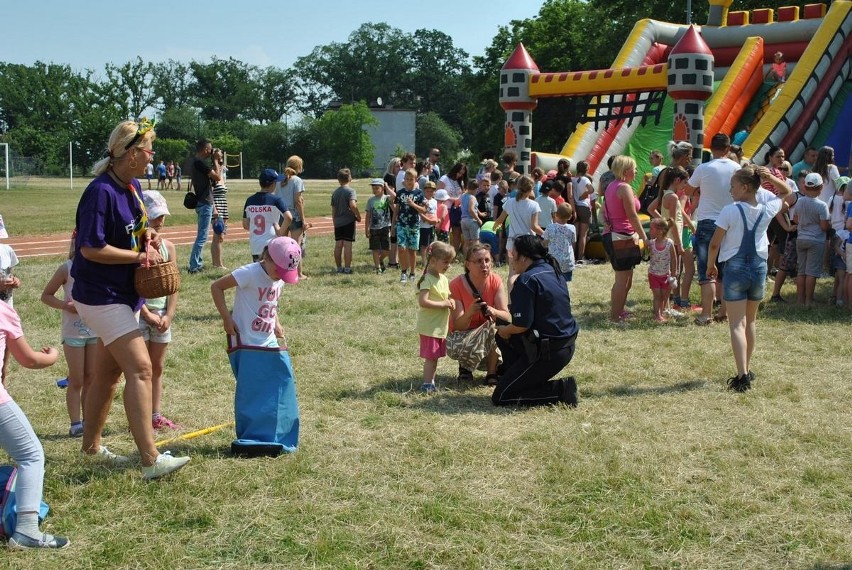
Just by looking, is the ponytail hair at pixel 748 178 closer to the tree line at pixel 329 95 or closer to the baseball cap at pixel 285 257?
the baseball cap at pixel 285 257

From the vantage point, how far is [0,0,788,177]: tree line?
142ft

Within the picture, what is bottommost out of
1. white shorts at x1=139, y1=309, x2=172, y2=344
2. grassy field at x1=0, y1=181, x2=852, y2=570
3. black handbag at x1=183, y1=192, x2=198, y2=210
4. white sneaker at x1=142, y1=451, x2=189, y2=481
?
grassy field at x1=0, y1=181, x2=852, y2=570

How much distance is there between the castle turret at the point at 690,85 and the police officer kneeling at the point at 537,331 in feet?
32.3

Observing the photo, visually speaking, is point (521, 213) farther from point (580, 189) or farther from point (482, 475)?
point (482, 475)

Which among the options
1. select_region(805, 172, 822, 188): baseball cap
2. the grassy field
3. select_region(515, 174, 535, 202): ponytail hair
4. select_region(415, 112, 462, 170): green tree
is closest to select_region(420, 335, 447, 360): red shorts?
the grassy field

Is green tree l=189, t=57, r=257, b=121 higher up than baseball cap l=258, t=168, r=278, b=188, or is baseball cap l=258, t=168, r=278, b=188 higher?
green tree l=189, t=57, r=257, b=121

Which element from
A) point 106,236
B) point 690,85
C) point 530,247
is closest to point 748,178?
point 530,247

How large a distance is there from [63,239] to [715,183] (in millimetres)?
14434

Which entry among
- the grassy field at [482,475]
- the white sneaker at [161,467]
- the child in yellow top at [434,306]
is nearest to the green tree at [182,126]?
the grassy field at [482,475]

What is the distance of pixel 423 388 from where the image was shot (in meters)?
7.12

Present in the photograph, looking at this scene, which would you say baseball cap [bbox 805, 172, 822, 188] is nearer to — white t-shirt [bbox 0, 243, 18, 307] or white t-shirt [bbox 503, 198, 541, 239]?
white t-shirt [bbox 503, 198, 541, 239]

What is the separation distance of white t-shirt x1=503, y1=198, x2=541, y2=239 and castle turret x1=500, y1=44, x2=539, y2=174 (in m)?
8.03

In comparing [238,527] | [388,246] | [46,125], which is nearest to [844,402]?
[238,527]

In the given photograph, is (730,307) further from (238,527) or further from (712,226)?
(238,527)
